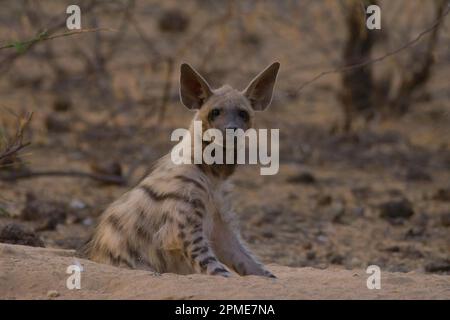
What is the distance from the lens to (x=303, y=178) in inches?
400

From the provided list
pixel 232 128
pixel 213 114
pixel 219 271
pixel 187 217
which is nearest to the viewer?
pixel 219 271

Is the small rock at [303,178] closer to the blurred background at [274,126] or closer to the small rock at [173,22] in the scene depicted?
the blurred background at [274,126]

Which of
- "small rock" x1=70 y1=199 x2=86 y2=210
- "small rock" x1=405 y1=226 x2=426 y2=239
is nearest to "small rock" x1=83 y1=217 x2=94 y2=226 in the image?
"small rock" x1=70 y1=199 x2=86 y2=210

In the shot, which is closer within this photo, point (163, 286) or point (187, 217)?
point (163, 286)

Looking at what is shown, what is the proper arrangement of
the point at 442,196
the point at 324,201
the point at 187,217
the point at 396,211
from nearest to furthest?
the point at 187,217 < the point at 396,211 < the point at 324,201 < the point at 442,196

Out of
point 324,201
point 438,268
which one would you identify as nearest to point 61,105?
point 324,201

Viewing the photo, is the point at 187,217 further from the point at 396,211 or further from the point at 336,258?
the point at 396,211

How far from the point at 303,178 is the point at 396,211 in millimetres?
1445

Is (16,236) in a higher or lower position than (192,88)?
lower

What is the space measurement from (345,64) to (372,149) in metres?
1.00

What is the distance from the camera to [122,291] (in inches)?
187

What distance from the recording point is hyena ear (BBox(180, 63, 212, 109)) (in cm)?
592
